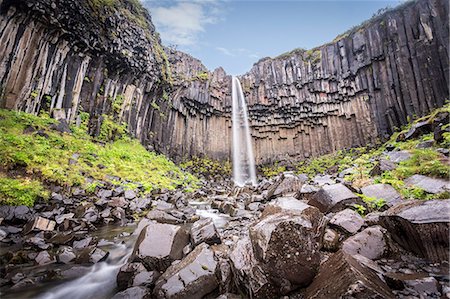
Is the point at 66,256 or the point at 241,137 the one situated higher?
the point at 241,137

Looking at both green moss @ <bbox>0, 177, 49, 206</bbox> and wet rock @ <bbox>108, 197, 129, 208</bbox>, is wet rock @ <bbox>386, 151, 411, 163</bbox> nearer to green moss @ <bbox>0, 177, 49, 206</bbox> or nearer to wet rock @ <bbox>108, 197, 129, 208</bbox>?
wet rock @ <bbox>108, 197, 129, 208</bbox>

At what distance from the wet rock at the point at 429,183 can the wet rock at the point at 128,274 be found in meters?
5.96

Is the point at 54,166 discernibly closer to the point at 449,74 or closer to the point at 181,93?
the point at 181,93

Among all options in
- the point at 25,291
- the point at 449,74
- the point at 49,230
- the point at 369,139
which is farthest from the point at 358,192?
the point at 369,139

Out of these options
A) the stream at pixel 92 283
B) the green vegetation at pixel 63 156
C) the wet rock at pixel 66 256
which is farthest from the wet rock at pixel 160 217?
the green vegetation at pixel 63 156

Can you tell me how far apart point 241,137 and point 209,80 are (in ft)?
29.8

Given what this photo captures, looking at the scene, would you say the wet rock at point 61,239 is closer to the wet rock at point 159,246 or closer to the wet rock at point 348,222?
the wet rock at point 159,246

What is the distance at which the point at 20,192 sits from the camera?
22.7ft

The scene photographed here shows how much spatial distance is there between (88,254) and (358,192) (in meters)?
6.39

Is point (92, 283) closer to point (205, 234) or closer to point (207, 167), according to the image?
point (205, 234)

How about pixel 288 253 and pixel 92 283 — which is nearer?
pixel 288 253

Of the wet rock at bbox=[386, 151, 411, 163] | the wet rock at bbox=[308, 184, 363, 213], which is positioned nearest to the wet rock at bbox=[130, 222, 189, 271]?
the wet rock at bbox=[308, 184, 363, 213]

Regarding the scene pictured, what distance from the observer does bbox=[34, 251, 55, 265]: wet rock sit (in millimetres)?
4266

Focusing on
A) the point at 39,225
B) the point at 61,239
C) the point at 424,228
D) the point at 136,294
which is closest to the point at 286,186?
the point at 424,228
